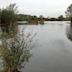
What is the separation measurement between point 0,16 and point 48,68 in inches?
1754

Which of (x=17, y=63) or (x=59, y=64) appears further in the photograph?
(x=59, y=64)

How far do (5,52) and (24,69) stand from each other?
173cm

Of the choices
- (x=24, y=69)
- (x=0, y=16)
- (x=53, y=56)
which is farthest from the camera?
(x=0, y=16)

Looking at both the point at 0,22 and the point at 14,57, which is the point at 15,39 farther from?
the point at 0,22

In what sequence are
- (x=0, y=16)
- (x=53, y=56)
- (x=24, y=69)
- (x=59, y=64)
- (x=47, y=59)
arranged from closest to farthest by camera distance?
1. (x=24, y=69)
2. (x=59, y=64)
3. (x=47, y=59)
4. (x=53, y=56)
5. (x=0, y=16)

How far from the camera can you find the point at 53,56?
1172cm

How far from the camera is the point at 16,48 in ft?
25.9

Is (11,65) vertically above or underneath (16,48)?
underneath

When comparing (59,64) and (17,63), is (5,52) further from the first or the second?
(59,64)

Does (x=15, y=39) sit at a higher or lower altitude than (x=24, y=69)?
higher

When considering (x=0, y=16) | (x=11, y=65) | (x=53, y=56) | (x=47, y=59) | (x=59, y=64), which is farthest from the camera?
(x=0, y=16)

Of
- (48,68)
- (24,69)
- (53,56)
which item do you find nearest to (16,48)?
(24,69)

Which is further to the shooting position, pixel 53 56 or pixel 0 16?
pixel 0 16

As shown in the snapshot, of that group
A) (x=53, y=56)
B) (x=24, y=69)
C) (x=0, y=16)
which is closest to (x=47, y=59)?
(x=53, y=56)
